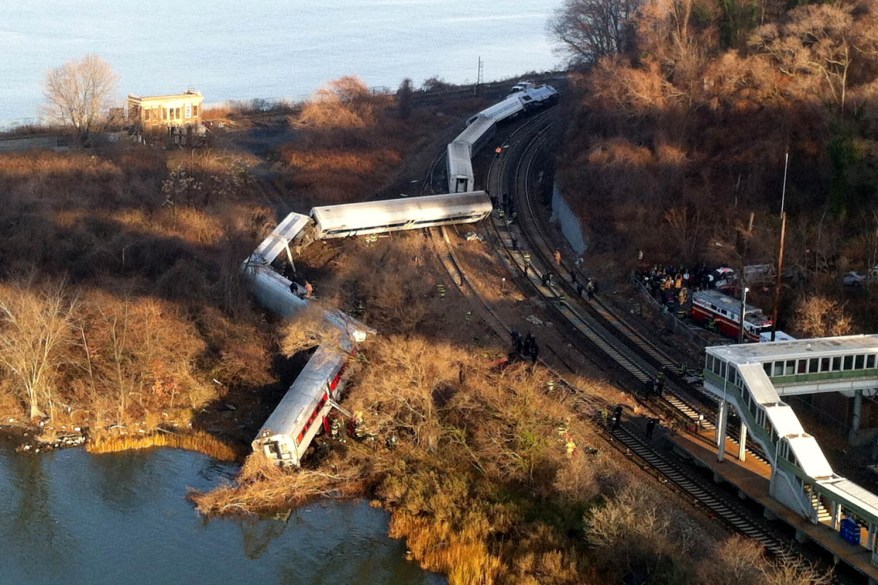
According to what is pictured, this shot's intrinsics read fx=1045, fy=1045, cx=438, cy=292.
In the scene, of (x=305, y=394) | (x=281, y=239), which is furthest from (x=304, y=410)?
(x=281, y=239)

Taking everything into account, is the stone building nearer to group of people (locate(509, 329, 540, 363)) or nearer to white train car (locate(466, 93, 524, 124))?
white train car (locate(466, 93, 524, 124))

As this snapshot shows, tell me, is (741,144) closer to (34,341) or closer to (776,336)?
(776,336)

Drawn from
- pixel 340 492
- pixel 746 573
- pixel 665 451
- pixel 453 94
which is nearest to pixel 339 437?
pixel 340 492

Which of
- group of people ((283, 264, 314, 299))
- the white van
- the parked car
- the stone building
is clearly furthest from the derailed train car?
the white van

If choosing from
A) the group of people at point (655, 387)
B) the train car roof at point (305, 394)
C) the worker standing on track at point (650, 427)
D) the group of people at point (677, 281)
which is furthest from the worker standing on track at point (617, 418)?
the group of people at point (677, 281)

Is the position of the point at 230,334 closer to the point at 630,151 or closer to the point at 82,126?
the point at 630,151
